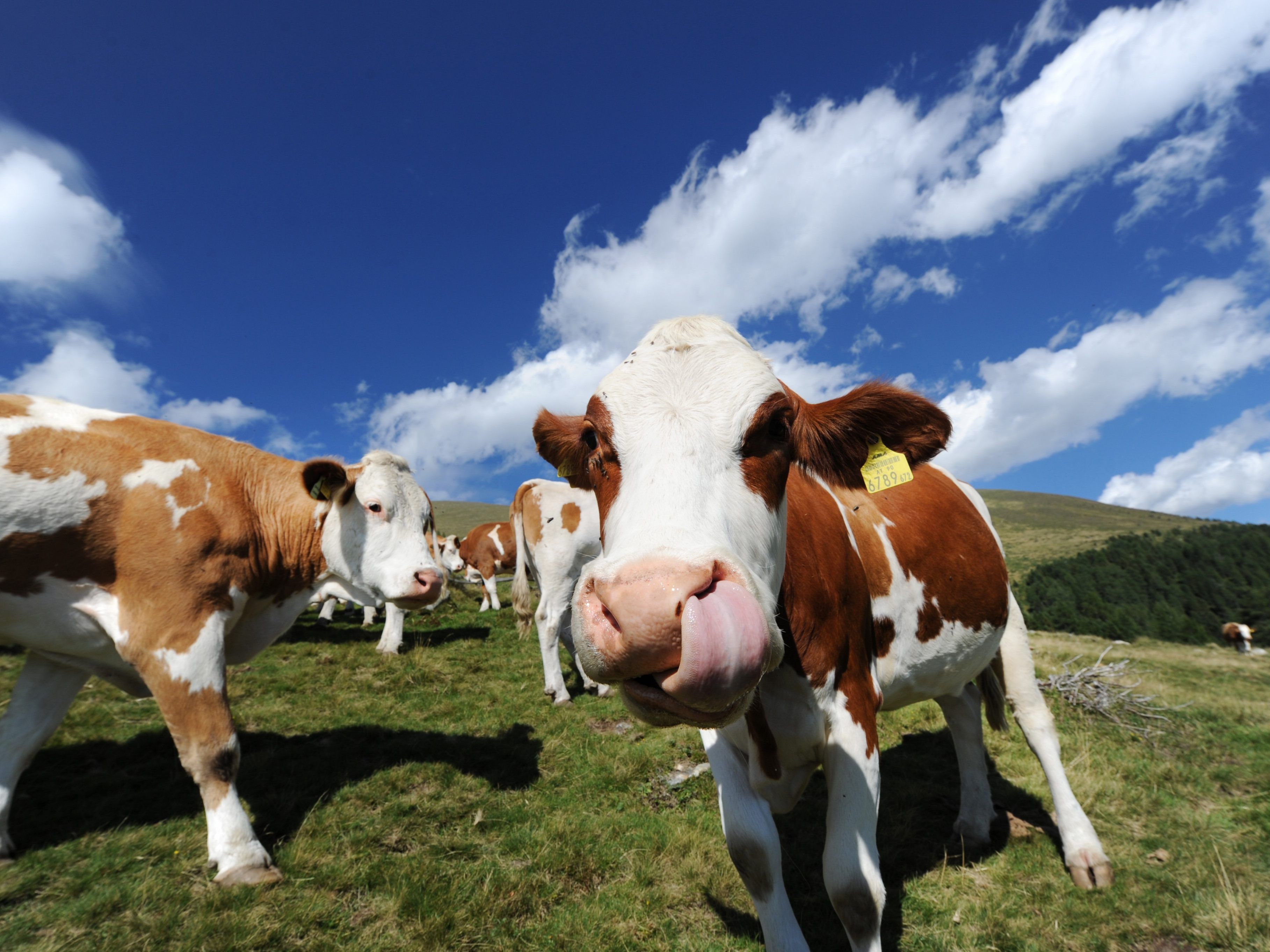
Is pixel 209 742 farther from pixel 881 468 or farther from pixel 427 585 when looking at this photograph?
pixel 881 468

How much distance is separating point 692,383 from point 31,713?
5318mm

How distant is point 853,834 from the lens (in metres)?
2.42

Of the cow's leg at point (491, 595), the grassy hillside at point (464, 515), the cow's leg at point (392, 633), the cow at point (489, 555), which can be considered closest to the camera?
the cow's leg at point (392, 633)

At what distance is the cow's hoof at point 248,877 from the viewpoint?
10.8ft

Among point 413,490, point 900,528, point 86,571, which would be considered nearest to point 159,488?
point 86,571

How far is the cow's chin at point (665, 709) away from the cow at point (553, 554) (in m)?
6.27

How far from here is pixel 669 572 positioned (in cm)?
142

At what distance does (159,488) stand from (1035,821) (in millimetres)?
7103

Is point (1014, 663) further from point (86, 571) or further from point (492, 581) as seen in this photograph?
point (492, 581)

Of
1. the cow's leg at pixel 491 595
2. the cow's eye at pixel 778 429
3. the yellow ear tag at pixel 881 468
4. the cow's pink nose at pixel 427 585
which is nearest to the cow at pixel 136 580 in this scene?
the cow's pink nose at pixel 427 585

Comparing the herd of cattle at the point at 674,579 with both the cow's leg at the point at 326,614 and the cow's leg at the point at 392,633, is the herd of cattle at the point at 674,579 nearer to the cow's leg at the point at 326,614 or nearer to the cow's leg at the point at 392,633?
the cow's leg at the point at 392,633

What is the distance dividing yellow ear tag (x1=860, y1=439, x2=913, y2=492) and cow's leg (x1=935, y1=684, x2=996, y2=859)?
8.55ft

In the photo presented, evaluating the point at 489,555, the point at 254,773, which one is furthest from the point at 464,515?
the point at 254,773

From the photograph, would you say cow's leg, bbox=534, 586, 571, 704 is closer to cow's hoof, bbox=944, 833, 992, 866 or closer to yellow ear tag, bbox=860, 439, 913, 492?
cow's hoof, bbox=944, 833, 992, 866
